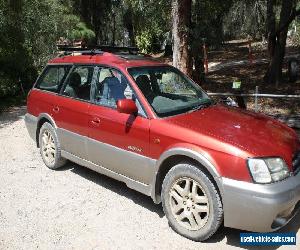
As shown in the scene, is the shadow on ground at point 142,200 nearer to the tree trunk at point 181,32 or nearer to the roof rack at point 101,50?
the roof rack at point 101,50

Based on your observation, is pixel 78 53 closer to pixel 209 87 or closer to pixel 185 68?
pixel 185 68

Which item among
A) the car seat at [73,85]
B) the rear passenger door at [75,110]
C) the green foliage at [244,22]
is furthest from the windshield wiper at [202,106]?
the green foliage at [244,22]

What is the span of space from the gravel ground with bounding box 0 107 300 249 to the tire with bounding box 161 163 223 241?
14 centimetres

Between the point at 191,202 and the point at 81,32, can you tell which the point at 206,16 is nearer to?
the point at 81,32

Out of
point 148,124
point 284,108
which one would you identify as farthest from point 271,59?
point 148,124

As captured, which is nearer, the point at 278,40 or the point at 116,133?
the point at 116,133

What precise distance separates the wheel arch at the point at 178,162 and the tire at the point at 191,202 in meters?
0.06

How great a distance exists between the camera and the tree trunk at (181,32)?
30.5 feet

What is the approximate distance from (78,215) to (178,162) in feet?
4.87

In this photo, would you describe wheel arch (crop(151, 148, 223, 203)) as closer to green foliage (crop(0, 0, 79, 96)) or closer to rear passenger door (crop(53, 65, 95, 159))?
rear passenger door (crop(53, 65, 95, 159))

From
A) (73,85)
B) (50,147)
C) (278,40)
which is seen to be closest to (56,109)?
(73,85)

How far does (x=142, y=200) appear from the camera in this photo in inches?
213

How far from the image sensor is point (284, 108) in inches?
396

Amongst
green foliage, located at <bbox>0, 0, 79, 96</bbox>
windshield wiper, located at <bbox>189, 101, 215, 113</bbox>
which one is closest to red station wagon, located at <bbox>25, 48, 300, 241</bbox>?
windshield wiper, located at <bbox>189, 101, 215, 113</bbox>
